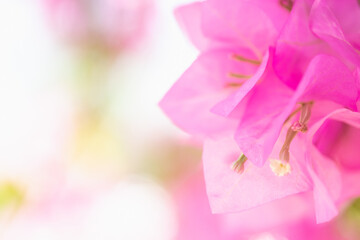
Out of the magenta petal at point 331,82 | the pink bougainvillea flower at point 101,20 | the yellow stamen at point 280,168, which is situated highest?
the magenta petal at point 331,82

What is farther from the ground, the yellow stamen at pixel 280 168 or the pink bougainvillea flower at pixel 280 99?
the pink bougainvillea flower at pixel 280 99

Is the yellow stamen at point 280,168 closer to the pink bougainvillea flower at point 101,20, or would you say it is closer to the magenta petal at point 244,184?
the magenta petal at point 244,184

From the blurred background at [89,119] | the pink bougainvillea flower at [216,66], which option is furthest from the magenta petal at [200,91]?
the blurred background at [89,119]

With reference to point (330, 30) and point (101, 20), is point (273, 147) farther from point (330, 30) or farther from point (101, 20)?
point (101, 20)

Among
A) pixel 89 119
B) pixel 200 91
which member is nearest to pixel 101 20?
pixel 89 119

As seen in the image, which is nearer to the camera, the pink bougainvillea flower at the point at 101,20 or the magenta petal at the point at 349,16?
the magenta petal at the point at 349,16

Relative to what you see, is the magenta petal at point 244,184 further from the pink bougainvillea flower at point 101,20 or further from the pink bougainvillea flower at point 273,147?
the pink bougainvillea flower at point 101,20

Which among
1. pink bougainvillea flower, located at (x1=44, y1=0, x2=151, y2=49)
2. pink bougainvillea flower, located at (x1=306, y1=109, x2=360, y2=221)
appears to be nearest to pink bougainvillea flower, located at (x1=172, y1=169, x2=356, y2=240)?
pink bougainvillea flower, located at (x1=306, y1=109, x2=360, y2=221)
